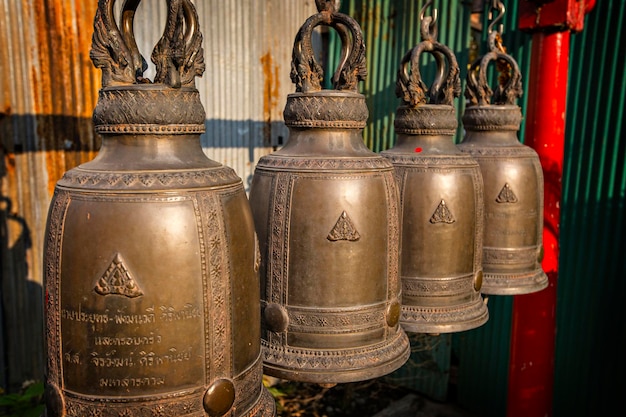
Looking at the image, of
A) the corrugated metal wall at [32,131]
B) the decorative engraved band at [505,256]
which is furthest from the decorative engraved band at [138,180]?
the corrugated metal wall at [32,131]

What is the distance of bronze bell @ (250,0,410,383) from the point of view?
253 centimetres

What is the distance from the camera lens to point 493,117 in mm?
3824

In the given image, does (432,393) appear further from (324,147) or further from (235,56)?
(324,147)

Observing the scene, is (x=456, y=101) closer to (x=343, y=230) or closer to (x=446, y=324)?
(x=446, y=324)

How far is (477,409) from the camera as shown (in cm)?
686

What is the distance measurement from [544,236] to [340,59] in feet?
9.23

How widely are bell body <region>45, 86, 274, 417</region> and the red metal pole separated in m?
3.36

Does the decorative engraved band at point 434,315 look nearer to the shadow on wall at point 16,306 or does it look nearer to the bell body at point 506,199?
the bell body at point 506,199

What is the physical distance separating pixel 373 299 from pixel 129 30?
5.11 ft

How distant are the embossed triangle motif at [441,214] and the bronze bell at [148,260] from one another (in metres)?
1.41

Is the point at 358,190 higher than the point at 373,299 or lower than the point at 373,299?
higher

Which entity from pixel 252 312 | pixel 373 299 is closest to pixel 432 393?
pixel 373 299

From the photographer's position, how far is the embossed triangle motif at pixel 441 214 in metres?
3.11

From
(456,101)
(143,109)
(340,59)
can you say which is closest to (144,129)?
(143,109)
